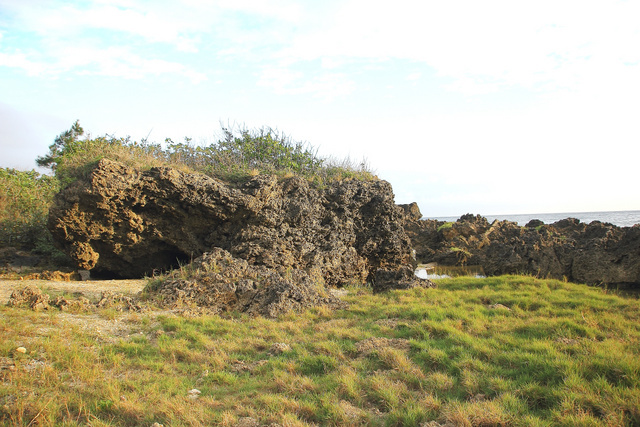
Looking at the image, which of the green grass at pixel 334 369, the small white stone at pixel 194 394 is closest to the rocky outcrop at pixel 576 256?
the green grass at pixel 334 369

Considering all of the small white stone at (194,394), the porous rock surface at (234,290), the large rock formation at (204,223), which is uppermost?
the large rock formation at (204,223)

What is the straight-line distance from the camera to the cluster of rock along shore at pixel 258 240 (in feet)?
31.7

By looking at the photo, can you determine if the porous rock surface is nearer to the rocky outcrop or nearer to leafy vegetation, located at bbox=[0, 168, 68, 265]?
leafy vegetation, located at bbox=[0, 168, 68, 265]

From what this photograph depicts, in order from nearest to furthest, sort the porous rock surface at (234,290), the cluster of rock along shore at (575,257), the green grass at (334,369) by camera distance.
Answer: the green grass at (334,369)
the porous rock surface at (234,290)
the cluster of rock along shore at (575,257)

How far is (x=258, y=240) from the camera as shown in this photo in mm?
11328

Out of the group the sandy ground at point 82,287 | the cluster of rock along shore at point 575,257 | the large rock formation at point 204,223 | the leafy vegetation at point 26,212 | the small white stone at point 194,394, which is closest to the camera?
the small white stone at point 194,394

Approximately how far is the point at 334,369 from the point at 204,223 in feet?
25.0

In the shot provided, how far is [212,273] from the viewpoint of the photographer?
927cm

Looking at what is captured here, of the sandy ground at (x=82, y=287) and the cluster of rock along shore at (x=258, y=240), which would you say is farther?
the cluster of rock along shore at (x=258, y=240)

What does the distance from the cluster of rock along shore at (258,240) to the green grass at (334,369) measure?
1.80 m

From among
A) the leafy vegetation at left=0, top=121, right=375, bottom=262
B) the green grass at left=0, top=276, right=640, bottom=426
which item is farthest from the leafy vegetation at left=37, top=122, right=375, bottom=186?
the green grass at left=0, top=276, right=640, bottom=426

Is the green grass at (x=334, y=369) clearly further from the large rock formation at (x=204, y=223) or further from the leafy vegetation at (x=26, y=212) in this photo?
the leafy vegetation at (x=26, y=212)

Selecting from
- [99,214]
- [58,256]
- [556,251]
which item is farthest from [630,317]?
[58,256]

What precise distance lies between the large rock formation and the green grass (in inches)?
144
